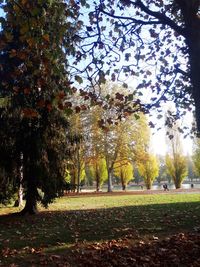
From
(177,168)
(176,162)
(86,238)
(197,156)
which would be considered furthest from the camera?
(176,162)

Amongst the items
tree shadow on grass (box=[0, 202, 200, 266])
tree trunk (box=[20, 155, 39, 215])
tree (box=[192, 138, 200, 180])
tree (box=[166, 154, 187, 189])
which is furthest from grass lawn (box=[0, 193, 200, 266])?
tree (box=[166, 154, 187, 189])

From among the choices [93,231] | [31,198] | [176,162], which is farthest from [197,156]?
[93,231]

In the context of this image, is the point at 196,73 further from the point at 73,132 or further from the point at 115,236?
the point at 73,132

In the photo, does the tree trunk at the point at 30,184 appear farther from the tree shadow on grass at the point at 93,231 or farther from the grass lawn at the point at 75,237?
the tree shadow on grass at the point at 93,231

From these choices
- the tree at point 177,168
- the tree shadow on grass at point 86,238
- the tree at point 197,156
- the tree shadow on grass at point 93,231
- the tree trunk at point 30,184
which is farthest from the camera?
the tree at point 177,168

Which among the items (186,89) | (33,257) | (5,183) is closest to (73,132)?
(5,183)

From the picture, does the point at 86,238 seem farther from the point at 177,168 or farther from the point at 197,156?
the point at 177,168

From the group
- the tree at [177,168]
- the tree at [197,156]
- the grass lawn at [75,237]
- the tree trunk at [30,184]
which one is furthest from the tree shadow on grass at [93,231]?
the tree at [177,168]

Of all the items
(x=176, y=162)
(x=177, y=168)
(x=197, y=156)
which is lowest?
(x=177, y=168)

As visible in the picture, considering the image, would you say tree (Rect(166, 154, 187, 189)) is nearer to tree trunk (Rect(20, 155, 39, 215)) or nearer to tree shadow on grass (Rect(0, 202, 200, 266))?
tree trunk (Rect(20, 155, 39, 215))

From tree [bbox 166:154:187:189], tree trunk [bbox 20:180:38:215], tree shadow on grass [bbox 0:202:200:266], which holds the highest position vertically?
tree [bbox 166:154:187:189]

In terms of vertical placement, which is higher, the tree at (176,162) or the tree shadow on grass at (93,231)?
the tree at (176,162)

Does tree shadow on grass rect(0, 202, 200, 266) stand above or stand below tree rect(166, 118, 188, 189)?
below

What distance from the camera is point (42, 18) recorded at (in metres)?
7.64
